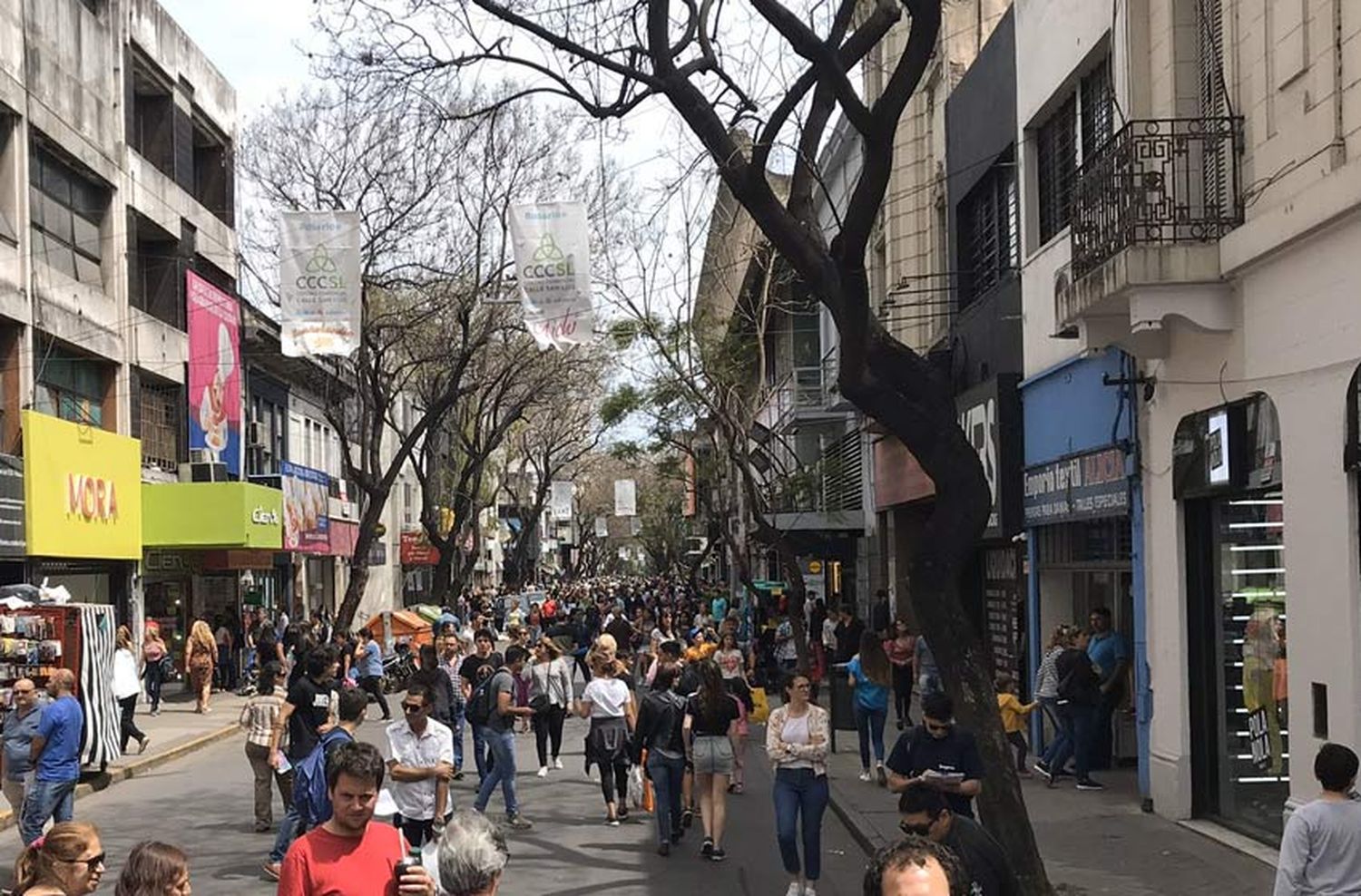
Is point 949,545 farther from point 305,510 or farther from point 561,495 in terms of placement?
point 561,495

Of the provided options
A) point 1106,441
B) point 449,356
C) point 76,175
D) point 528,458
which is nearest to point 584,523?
point 528,458

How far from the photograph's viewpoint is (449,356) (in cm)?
3572

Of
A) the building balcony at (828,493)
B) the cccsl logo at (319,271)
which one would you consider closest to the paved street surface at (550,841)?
the cccsl logo at (319,271)

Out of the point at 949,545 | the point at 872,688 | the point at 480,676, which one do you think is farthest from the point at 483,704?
the point at 949,545

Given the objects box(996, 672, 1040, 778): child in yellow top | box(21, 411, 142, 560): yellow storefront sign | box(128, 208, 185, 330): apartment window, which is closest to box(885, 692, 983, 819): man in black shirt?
box(996, 672, 1040, 778): child in yellow top

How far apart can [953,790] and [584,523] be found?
10325 cm

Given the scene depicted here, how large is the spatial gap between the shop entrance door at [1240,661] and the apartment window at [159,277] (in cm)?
2373

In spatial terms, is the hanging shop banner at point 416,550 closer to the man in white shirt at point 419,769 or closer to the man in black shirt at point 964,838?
the man in white shirt at point 419,769

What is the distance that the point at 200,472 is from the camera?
3331 centimetres

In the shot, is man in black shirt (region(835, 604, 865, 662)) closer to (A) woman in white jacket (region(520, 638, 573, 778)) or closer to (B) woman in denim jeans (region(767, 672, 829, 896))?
(A) woman in white jacket (region(520, 638, 573, 778))

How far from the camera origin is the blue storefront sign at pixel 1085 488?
1504 cm

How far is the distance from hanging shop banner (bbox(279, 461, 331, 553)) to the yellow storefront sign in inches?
265

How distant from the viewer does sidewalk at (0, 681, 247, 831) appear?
730 inches

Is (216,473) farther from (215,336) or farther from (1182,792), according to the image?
(1182,792)
